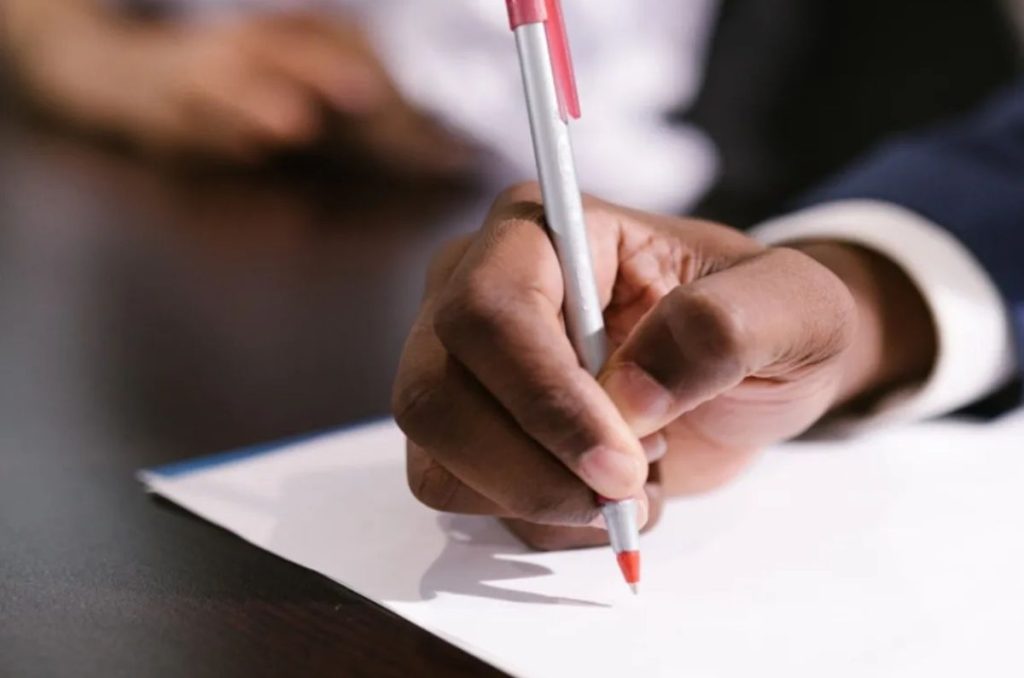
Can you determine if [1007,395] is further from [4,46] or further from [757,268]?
[4,46]

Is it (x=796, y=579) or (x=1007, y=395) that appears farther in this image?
(x=1007, y=395)

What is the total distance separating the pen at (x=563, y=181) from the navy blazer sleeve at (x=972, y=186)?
0.79ft

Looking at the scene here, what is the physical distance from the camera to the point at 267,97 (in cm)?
90

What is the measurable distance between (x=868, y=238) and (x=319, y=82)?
1.84ft

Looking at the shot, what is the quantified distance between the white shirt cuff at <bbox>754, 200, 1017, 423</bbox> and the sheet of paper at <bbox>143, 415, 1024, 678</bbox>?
0.03 m

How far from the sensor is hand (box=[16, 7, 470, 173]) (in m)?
0.92

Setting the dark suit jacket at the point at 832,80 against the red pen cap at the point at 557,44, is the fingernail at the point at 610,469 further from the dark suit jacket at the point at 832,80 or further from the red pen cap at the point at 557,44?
the dark suit jacket at the point at 832,80

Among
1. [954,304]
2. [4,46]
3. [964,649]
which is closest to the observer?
[964,649]

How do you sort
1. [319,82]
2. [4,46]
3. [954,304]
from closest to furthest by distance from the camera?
[954,304], [319,82], [4,46]

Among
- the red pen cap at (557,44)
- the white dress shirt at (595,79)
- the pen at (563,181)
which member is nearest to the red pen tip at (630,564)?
the pen at (563,181)

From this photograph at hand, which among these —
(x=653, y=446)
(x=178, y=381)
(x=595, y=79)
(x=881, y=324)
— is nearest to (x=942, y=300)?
(x=881, y=324)

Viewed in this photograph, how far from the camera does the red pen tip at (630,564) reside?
0.28 m

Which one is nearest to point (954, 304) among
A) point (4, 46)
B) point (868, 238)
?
point (868, 238)

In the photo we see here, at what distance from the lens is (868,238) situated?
46cm
